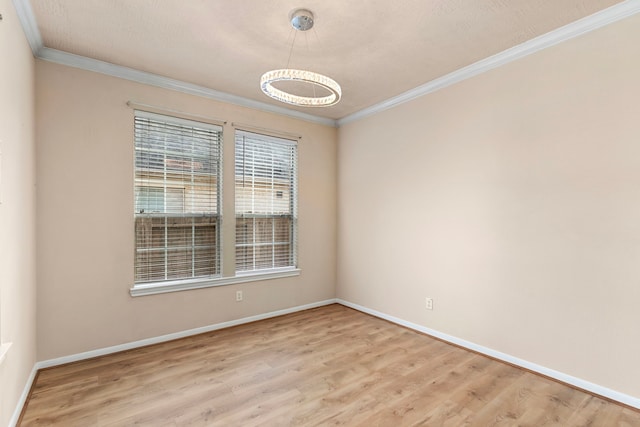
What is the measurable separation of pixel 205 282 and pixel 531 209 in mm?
3414

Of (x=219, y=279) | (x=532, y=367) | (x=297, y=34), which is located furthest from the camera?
(x=219, y=279)

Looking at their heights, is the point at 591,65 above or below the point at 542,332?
above

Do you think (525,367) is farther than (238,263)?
No

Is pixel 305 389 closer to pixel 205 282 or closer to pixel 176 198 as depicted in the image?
pixel 205 282

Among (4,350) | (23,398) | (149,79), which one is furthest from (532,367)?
(149,79)

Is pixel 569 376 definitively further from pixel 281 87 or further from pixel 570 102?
pixel 281 87

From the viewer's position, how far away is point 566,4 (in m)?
2.17

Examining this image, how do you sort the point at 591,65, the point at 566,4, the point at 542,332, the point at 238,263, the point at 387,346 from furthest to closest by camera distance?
the point at 238,263 < the point at 387,346 < the point at 542,332 < the point at 591,65 < the point at 566,4

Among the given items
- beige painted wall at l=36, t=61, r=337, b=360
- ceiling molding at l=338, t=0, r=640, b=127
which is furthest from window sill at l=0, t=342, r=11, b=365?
ceiling molding at l=338, t=0, r=640, b=127

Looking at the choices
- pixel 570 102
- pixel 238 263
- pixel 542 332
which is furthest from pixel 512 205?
pixel 238 263

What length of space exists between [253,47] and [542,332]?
138 inches

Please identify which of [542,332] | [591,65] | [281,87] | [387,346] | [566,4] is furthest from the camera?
[281,87]

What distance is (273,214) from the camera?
423cm

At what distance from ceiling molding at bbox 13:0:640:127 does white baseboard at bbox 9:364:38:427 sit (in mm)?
2664
